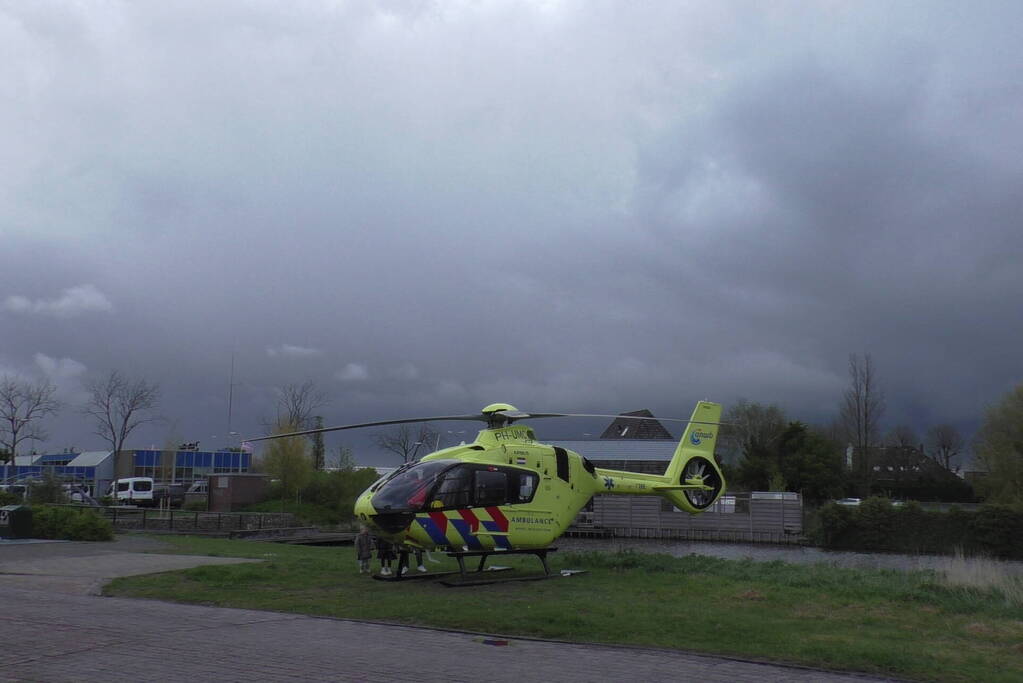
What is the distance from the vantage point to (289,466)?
2101 inches

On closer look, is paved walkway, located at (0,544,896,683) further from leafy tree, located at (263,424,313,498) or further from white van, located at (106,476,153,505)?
white van, located at (106,476,153,505)

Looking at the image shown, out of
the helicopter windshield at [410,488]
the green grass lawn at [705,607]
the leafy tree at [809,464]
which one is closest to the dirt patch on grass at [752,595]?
the green grass lawn at [705,607]

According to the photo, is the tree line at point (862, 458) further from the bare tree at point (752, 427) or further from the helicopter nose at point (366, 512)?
the helicopter nose at point (366, 512)

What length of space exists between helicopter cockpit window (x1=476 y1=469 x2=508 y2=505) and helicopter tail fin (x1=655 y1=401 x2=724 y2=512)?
611 cm

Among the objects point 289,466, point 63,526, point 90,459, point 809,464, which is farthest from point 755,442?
point 90,459

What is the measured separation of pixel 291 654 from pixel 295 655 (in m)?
0.08

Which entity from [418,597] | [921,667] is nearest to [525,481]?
[418,597]

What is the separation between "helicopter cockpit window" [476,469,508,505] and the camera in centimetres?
1758

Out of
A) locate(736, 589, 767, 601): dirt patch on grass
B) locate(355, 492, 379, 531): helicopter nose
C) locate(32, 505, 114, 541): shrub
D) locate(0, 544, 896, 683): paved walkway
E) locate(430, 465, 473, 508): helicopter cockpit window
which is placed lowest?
locate(32, 505, 114, 541): shrub

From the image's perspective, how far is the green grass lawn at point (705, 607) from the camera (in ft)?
33.4

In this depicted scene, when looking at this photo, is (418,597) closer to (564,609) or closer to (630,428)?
(564,609)

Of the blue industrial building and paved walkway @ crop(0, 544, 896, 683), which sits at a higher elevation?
paved walkway @ crop(0, 544, 896, 683)

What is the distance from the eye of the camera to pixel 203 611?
13273 millimetres

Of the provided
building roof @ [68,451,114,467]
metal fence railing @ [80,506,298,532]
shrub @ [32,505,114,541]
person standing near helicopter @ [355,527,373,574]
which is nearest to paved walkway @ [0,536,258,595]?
shrub @ [32,505,114,541]
